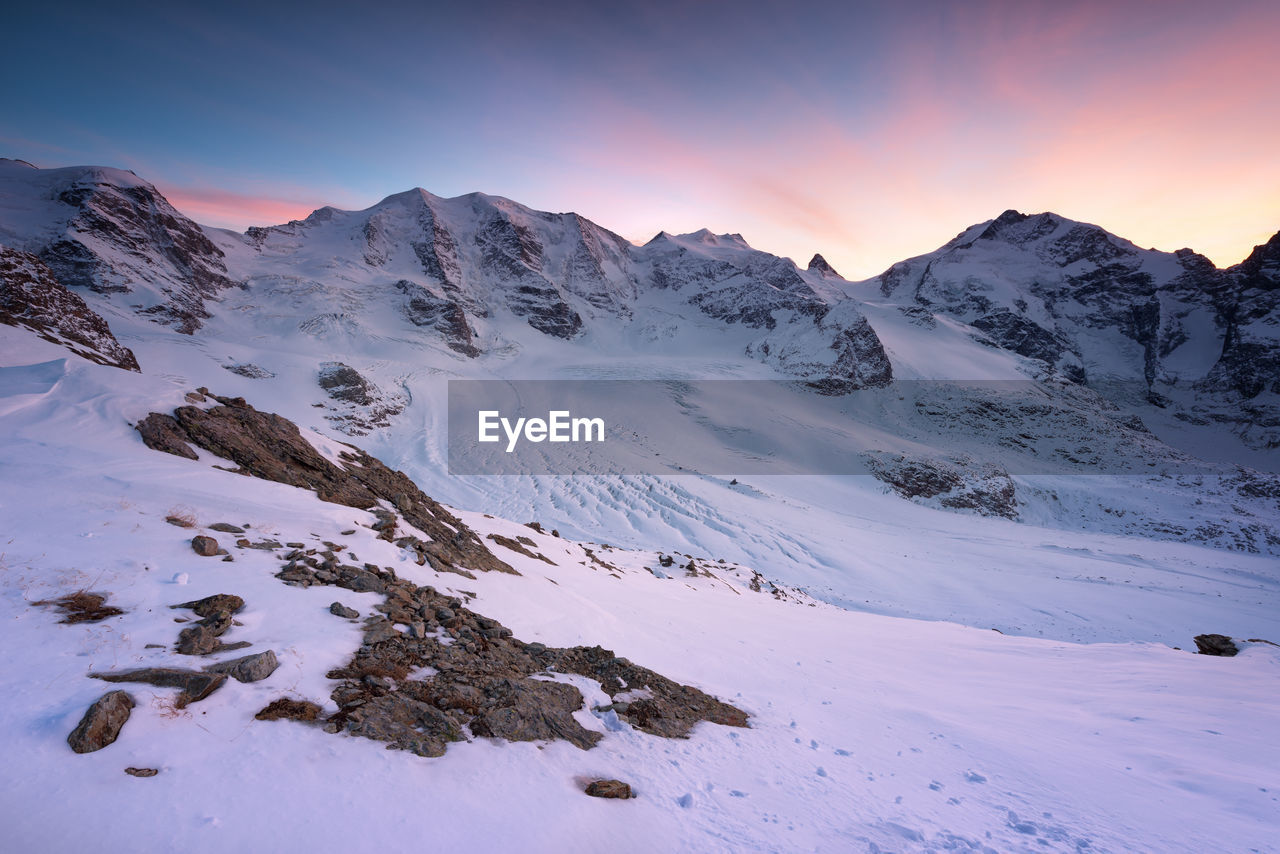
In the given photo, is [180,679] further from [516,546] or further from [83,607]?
[516,546]

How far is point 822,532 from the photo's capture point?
27.4 metres

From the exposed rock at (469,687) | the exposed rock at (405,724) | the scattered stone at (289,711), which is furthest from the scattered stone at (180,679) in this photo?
the exposed rock at (405,724)

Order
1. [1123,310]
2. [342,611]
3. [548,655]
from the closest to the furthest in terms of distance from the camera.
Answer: [342,611], [548,655], [1123,310]

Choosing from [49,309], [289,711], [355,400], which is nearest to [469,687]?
[289,711]

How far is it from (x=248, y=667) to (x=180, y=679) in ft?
1.27

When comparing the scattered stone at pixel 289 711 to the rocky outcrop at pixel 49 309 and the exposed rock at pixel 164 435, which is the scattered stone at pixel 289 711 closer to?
the exposed rock at pixel 164 435

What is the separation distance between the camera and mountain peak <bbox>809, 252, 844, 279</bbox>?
413 ft

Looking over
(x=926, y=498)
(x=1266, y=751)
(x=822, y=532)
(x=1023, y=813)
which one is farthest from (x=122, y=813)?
(x=926, y=498)

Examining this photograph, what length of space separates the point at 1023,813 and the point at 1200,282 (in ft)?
494

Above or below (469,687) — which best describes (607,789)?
below

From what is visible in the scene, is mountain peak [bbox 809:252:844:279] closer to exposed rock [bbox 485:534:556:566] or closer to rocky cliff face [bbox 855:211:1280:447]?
rocky cliff face [bbox 855:211:1280:447]

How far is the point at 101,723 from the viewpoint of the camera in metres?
2.86

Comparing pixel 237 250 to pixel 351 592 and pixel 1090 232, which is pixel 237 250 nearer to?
pixel 351 592

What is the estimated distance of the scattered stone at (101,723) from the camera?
2738mm
